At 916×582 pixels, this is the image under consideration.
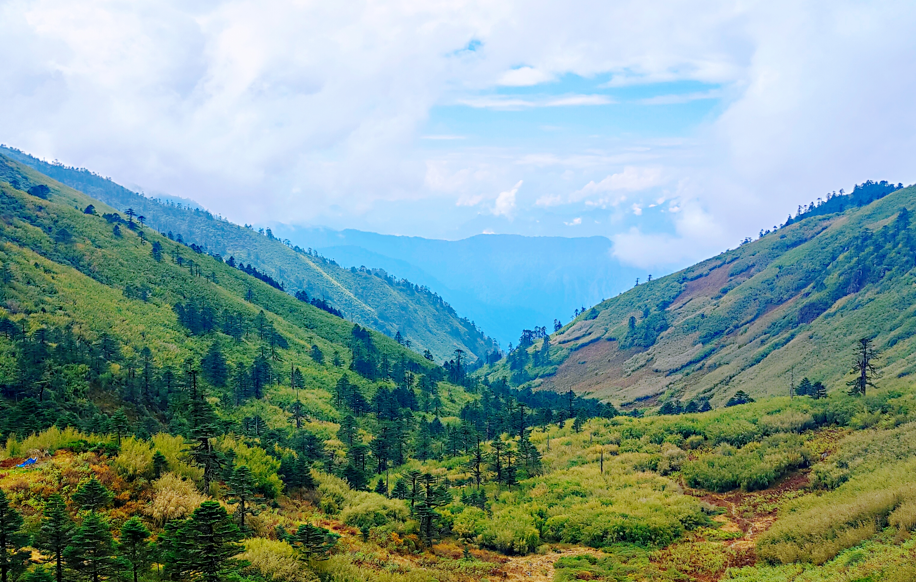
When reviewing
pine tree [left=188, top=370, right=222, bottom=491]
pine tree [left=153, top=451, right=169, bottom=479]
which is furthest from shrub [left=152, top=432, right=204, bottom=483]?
pine tree [left=188, top=370, right=222, bottom=491]

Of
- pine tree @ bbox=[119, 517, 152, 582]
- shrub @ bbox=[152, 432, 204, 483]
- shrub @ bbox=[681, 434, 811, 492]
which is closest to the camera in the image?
pine tree @ bbox=[119, 517, 152, 582]

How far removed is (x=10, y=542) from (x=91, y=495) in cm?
466

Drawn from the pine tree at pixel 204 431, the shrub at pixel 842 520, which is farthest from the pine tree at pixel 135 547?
the shrub at pixel 842 520

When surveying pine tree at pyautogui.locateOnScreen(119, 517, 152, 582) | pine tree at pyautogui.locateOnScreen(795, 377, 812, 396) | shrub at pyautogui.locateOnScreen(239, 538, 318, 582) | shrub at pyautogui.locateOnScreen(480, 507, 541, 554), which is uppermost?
pine tree at pyautogui.locateOnScreen(795, 377, 812, 396)

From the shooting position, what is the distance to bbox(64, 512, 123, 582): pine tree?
46.1 ft

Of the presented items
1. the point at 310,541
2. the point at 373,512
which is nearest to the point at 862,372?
the point at 373,512

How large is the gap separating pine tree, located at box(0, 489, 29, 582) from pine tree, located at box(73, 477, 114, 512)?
4.07 m

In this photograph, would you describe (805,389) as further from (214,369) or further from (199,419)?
(214,369)

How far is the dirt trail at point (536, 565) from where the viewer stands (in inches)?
1014

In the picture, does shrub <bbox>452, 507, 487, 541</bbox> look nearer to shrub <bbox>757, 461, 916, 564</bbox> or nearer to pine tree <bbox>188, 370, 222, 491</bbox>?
pine tree <bbox>188, 370, 222, 491</bbox>

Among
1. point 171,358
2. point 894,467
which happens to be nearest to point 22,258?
point 171,358

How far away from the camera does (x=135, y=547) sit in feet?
50.6

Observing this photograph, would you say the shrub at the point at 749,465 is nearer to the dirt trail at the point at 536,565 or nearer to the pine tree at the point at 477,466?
the dirt trail at the point at 536,565

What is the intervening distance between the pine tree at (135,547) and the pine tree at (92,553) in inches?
18.9
